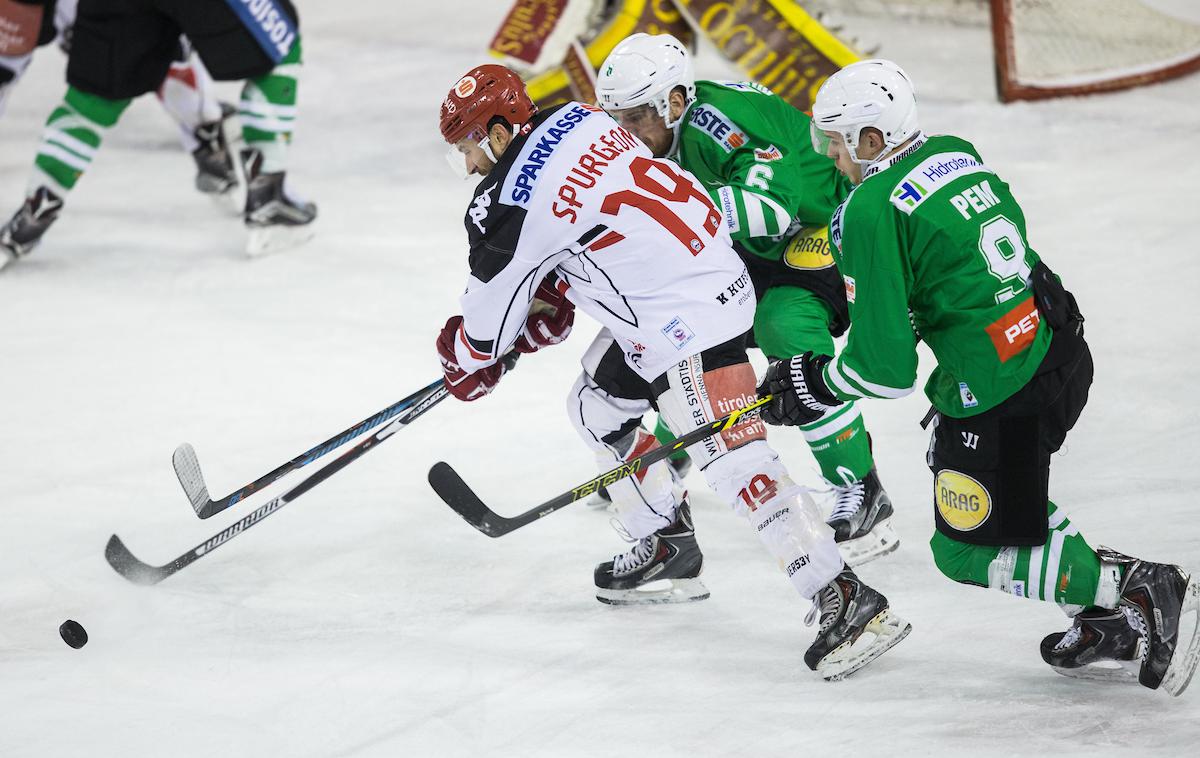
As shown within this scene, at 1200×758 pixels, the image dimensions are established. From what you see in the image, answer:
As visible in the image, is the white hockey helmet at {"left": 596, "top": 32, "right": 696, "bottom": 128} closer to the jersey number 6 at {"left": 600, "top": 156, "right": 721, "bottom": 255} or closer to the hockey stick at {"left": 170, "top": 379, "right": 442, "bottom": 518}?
the jersey number 6 at {"left": 600, "top": 156, "right": 721, "bottom": 255}

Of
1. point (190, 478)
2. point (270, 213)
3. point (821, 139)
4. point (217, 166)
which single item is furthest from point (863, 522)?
point (217, 166)

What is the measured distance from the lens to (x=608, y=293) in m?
2.71

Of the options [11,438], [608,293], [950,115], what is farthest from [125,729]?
[950,115]

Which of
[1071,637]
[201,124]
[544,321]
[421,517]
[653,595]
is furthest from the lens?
[201,124]

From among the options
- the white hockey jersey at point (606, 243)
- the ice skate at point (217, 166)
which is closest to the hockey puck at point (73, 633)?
the white hockey jersey at point (606, 243)

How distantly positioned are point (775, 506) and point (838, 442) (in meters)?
0.59

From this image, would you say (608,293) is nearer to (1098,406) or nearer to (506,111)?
(506,111)

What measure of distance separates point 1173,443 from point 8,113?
5857mm

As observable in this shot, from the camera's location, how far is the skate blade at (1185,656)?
245 centimetres

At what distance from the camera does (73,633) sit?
288 centimetres

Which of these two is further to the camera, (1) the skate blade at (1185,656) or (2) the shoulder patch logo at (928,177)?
(1) the skate blade at (1185,656)

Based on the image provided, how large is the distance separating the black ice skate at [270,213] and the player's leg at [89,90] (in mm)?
508

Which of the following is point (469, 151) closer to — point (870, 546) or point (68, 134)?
point (870, 546)

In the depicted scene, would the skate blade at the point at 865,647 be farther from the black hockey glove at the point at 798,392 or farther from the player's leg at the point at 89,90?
the player's leg at the point at 89,90
